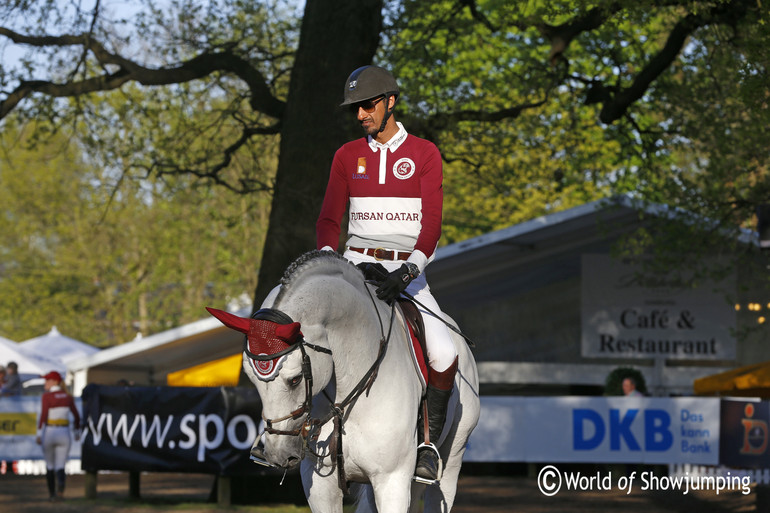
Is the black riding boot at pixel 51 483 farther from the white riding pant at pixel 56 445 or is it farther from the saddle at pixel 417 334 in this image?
the saddle at pixel 417 334

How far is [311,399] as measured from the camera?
514cm

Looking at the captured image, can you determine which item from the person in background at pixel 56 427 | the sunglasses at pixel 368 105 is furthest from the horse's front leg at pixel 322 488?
the person in background at pixel 56 427

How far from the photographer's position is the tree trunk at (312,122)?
14.8m

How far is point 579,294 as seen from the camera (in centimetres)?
2811

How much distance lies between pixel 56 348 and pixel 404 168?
26515 millimetres

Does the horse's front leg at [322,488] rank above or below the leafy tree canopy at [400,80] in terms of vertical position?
below

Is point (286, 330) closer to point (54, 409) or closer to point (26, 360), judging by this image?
point (54, 409)

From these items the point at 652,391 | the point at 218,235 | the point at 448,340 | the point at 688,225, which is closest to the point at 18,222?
the point at 218,235

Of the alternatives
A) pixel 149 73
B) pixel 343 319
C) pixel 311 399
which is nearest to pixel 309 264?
pixel 343 319

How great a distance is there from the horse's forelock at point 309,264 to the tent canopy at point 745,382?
13.7 m

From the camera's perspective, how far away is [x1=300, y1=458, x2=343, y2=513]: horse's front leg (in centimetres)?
562

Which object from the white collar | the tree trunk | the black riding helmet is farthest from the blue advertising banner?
the black riding helmet

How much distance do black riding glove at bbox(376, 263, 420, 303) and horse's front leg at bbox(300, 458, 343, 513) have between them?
37.9 inches

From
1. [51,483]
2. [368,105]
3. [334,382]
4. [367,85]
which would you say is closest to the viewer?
[334,382]
